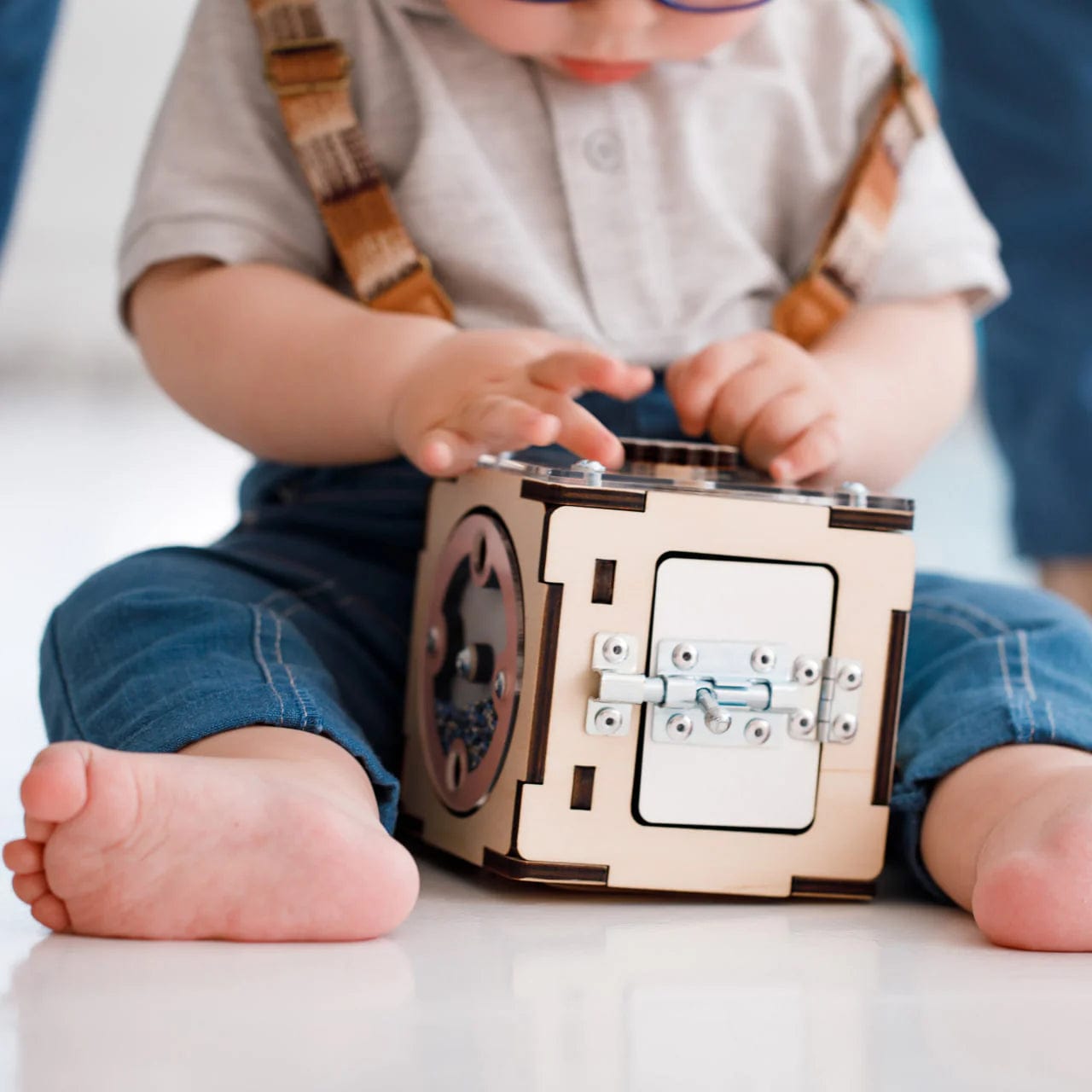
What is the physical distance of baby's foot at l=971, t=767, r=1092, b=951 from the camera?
661mm

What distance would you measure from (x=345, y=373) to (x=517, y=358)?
144mm

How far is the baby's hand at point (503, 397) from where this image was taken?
29.3 inches

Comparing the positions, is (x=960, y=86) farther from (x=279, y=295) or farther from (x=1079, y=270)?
(x=279, y=295)

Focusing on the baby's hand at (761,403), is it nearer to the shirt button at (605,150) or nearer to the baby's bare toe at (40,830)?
the shirt button at (605,150)

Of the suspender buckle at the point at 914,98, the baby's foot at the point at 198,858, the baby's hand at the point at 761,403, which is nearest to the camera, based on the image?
the baby's foot at the point at 198,858

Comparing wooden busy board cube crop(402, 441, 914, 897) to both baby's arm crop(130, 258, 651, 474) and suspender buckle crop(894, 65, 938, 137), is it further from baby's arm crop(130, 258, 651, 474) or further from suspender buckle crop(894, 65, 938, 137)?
suspender buckle crop(894, 65, 938, 137)

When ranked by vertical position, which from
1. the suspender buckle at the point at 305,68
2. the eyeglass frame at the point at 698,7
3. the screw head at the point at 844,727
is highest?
the eyeglass frame at the point at 698,7

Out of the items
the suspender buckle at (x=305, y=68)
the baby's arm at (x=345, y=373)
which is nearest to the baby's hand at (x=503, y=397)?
the baby's arm at (x=345, y=373)

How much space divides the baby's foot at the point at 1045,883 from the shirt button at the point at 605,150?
502 mm

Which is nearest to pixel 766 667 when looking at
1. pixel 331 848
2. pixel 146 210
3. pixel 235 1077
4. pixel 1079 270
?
pixel 331 848

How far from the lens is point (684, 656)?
0.73m

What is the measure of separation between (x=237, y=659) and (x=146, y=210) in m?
0.34

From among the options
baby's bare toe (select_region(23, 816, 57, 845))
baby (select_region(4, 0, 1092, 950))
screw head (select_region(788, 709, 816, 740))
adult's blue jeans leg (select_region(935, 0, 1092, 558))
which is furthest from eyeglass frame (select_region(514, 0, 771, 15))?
adult's blue jeans leg (select_region(935, 0, 1092, 558))

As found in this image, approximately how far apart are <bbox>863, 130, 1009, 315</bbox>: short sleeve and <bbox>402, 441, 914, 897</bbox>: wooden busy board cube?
350 millimetres
